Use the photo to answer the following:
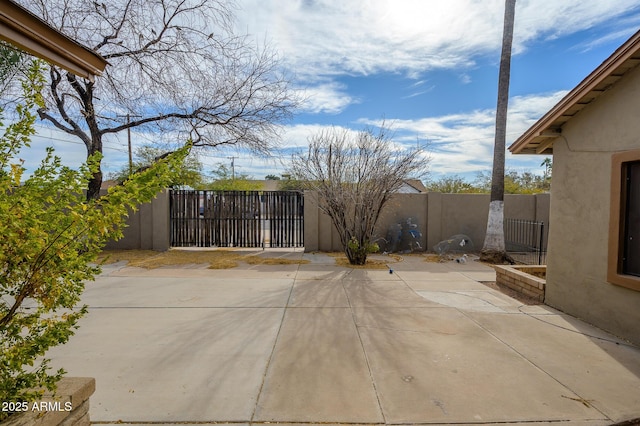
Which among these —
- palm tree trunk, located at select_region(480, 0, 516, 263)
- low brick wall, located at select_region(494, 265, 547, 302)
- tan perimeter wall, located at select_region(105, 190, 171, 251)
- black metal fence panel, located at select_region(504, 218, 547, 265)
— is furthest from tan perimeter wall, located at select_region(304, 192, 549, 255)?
tan perimeter wall, located at select_region(105, 190, 171, 251)

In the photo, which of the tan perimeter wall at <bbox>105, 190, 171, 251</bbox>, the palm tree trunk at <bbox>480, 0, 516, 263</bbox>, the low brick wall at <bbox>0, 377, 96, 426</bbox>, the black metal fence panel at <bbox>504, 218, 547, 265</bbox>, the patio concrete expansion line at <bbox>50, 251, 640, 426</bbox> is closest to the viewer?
the low brick wall at <bbox>0, 377, 96, 426</bbox>

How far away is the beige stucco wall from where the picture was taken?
4.91 metres

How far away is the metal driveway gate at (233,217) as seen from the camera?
12453 millimetres

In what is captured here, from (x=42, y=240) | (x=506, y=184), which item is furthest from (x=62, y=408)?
(x=506, y=184)

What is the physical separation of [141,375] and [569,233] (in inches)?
247

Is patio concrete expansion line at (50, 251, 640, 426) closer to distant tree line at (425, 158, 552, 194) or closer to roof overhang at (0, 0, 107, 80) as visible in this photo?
roof overhang at (0, 0, 107, 80)

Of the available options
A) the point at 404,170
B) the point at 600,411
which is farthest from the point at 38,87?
the point at 404,170

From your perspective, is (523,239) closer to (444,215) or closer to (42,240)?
(444,215)

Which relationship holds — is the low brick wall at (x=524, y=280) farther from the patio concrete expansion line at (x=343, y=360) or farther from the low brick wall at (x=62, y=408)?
the low brick wall at (x=62, y=408)

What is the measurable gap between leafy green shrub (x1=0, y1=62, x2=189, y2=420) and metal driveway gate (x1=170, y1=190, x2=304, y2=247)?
32.4 feet

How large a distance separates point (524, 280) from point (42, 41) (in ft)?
25.8

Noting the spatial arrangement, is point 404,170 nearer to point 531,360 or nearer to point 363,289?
point 363,289

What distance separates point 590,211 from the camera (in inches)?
218

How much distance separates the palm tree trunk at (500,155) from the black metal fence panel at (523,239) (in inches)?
43.7
